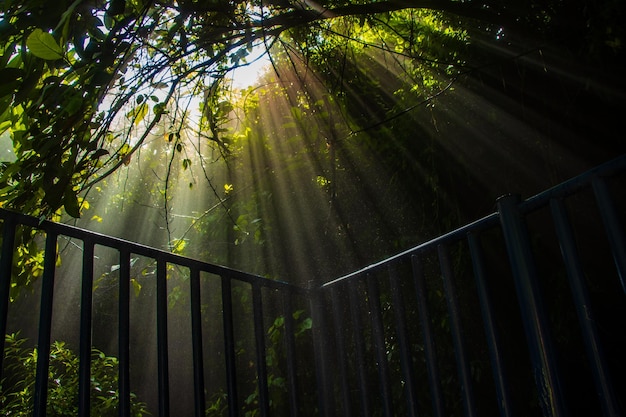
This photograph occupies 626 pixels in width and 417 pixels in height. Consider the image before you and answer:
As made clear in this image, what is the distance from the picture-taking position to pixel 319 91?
9.45ft

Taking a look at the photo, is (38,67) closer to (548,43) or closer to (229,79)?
(229,79)

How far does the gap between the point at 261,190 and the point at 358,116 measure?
1050mm

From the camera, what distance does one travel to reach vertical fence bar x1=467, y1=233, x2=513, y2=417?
1.18 m

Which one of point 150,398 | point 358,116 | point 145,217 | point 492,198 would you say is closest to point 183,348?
point 150,398

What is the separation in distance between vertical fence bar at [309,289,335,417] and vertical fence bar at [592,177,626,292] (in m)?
1.23

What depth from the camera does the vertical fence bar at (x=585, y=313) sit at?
0.95m

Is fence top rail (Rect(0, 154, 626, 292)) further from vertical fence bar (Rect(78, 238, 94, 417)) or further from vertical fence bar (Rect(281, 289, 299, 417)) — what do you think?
vertical fence bar (Rect(281, 289, 299, 417))

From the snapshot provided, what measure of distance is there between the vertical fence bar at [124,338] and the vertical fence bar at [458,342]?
0.87 meters

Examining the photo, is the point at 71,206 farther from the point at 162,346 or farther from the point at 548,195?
the point at 548,195

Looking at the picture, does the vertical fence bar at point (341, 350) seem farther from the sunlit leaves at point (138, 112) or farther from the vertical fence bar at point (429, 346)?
the sunlit leaves at point (138, 112)

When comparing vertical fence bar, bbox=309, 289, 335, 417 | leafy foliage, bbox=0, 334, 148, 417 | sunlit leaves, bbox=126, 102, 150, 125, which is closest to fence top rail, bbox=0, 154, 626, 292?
vertical fence bar, bbox=309, 289, 335, 417

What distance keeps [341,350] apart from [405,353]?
43cm

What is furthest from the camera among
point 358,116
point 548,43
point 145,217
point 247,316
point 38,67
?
point 145,217

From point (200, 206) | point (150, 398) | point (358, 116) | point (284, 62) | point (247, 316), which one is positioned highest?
point (284, 62)
